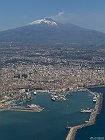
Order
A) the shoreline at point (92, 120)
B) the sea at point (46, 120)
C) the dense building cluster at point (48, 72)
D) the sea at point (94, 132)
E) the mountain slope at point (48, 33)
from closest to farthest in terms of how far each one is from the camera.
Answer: the sea at point (94, 132) → the shoreline at point (92, 120) → the sea at point (46, 120) → the dense building cluster at point (48, 72) → the mountain slope at point (48, 33)

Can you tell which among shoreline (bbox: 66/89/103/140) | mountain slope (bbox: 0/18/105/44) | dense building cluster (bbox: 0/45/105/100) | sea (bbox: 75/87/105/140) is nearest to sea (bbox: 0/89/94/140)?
sea (bbox: 75/87/105/140)

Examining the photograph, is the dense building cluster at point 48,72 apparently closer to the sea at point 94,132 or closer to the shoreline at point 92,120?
the shoreline at point 92,120

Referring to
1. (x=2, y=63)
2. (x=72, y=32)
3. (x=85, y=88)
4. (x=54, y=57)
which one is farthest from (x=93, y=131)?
(x=72, y=32)

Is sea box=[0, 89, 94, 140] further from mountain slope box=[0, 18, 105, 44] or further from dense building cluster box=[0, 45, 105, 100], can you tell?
mountain slope box=[0, 18, 105, 44]

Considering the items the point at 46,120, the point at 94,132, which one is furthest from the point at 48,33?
the point at 94,132

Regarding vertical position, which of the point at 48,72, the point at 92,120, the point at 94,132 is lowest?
the point at 94,132

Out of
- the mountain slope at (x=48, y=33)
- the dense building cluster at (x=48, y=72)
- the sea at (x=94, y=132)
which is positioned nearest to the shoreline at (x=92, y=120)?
the sea at (x=94, y=132)

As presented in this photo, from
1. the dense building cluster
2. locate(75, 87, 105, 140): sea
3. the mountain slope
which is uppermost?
the mountain slope

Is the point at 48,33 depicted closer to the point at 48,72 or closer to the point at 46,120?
the point at 48,72
